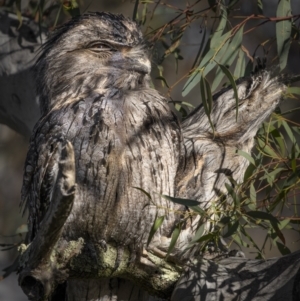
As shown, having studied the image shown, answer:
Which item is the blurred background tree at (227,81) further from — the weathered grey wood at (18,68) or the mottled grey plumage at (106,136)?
the mottled grey plumage at (106,136)

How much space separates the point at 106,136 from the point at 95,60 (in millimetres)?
409

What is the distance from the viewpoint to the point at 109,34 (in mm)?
2920

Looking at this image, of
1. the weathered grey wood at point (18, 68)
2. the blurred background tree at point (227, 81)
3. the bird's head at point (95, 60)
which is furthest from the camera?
the weathered grey wood at point (18, 68)

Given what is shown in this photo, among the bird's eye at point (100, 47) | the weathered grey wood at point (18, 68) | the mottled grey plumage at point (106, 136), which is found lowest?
the weathered grey wood at point (18, 68)

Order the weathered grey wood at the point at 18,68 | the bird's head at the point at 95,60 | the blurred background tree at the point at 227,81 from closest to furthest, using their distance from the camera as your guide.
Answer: the blurred background tree at the point at 227,81 < the bird's head at the point at 95,60 < the weathered grey wood at the point at 18,68

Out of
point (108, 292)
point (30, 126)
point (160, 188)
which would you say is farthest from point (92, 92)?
point (30, 126)

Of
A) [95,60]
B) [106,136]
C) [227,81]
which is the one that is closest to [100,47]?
[95,60]

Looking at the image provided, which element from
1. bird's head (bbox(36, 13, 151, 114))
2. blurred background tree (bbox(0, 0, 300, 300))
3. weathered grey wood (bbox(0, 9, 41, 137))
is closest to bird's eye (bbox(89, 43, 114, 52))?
bird's head (bbox(36, 13, 151, 114))

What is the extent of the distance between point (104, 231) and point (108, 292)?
0.30 meters

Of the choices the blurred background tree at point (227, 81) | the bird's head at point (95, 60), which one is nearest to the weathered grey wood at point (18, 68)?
the blurred background tree at point (227, 81)

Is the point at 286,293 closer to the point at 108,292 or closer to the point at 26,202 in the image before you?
the point at 108,292

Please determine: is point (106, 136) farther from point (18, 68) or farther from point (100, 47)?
point (18, 68)

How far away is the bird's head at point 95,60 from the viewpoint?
2.88m

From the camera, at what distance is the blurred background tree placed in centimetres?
257
